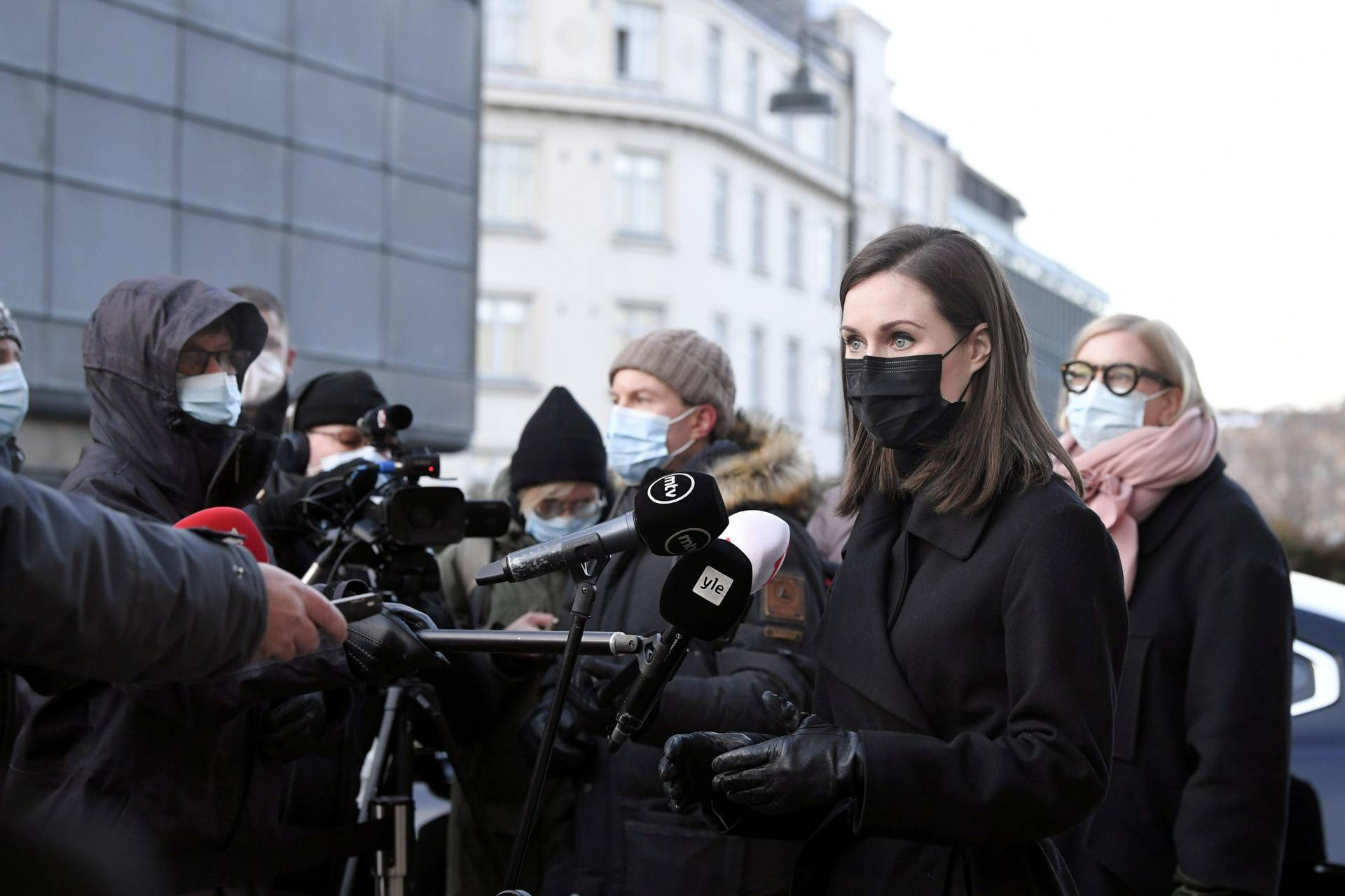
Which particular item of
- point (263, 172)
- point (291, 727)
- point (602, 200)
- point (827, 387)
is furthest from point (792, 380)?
point (291, 727)

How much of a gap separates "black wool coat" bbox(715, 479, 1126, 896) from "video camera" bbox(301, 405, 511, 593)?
159 cm

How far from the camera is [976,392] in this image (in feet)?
9.20

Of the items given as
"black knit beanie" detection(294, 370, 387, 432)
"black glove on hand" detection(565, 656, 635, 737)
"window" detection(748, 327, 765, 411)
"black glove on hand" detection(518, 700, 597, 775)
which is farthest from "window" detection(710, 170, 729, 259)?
"black glove on hand" detection(565, 656, 635, 737)

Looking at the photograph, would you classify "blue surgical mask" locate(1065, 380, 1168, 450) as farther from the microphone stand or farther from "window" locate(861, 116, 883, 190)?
"window" locate(861, 116, 883, 190)

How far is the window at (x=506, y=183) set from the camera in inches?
1410

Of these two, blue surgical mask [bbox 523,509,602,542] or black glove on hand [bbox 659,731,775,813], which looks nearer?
black glove on hand [bbox 659,731,775,813]

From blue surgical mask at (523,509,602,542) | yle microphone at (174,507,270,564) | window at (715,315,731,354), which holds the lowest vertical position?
Answer: blue surgical mask at (523,509,602,542)

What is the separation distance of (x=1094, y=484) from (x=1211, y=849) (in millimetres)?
1097

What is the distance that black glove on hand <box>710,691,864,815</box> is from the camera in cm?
240

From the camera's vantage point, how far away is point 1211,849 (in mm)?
3676

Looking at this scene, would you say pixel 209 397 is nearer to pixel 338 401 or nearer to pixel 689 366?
pixel 689 366

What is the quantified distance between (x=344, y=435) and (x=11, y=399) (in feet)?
5.37

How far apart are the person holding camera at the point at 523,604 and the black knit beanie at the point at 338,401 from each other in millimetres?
725

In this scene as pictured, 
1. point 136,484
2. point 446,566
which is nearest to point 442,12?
point 446,566
